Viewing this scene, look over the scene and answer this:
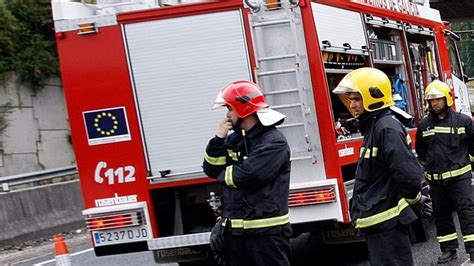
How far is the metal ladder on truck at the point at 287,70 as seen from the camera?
6867 mm

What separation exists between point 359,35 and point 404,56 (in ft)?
5.21

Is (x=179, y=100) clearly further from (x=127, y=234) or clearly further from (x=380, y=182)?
(x=380, y=182)

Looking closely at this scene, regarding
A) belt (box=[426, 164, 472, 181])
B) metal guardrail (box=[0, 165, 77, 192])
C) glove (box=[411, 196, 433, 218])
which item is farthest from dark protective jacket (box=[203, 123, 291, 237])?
metal guardrail (box=[0, 165, 77, 192])

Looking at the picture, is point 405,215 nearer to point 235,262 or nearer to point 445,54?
point 235,262

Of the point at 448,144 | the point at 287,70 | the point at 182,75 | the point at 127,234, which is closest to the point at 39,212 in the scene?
the point at 127,234

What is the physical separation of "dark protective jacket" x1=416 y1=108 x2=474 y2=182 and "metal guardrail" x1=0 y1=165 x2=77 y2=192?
6.83 metres

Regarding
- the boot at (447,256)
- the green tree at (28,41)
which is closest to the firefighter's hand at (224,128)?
the boot at (447,256)

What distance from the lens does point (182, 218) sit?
25.0 ft

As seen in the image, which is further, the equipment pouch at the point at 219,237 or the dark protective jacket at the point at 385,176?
the equipment pouch at the point at 219,237

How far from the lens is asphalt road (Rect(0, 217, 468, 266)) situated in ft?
27.6

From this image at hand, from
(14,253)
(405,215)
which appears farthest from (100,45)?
(14,253)

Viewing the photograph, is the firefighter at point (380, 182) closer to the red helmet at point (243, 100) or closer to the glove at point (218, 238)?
the red helmet at point (243, 100)

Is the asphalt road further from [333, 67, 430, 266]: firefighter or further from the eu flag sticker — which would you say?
[333, 67, 430, 266]: firefighter

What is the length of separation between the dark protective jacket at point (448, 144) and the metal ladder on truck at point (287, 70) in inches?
56.3
